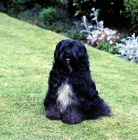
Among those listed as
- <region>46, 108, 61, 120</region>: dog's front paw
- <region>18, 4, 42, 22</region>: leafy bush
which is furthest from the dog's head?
<region>18, 4, 42, 22</region>: leafy bush

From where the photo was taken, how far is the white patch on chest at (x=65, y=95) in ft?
16.1

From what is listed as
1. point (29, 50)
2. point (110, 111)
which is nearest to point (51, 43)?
point (29, 50)

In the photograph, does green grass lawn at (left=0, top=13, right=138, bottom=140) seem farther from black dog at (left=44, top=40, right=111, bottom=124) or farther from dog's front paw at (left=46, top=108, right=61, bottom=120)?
black dog at (left=44, top=40, right=111, bottom=124)

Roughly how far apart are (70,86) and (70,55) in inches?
18.2

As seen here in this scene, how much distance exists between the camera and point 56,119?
5246 mm

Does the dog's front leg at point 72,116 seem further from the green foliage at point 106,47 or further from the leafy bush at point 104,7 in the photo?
the leafy bush at point 104,7

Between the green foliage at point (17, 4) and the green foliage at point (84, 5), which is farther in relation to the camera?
the green foliage at point (17, 4)

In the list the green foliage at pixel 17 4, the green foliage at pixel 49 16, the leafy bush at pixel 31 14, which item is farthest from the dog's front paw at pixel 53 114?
the green foliage at pixel 17 4

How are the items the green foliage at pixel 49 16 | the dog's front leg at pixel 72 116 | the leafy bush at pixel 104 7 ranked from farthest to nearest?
the green foliage at pixel 49 16 → the leafy bush at pixel 104 7 → the dog's front leg at pixel 72 116

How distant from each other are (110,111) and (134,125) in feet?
1.56

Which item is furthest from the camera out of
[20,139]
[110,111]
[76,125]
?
[110,111]

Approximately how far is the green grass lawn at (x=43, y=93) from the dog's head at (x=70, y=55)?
2.97 feet

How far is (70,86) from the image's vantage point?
4.89 m

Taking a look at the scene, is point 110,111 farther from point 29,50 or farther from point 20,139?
point 29,50
